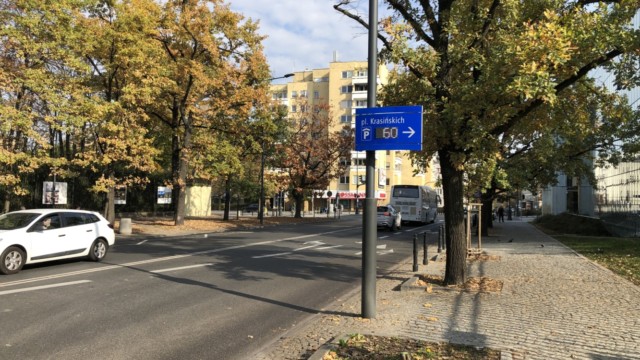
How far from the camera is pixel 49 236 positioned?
1210cm

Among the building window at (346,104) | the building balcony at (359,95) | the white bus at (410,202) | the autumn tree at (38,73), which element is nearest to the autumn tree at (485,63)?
the autumn tree at (38,73)

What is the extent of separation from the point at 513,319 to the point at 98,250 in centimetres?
1109

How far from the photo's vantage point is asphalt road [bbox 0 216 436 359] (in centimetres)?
594

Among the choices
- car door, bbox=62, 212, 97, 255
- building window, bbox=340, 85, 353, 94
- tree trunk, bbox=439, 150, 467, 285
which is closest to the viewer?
tree trunk, bbox=439, 150, 467, 285

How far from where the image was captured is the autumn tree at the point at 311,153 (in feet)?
137

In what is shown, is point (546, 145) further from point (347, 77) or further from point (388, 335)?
point (347, 77)

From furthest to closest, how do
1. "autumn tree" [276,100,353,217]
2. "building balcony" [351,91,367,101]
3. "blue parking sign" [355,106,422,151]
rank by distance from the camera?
"building balcony" [351,91,367,101] < "autumn tree" [276,100,353,217] < "blue parking sign" [355,106,422,151]

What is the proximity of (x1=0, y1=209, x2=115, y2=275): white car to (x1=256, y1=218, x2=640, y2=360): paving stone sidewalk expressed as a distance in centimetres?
770

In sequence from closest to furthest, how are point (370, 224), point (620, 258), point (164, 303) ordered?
1. point (370, 224)
2. point (164, 303)
3. point (620, 258)

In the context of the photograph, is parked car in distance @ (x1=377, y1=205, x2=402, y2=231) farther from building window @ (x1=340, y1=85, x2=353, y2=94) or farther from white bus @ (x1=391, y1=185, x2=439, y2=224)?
building window @ (x1=340, y1=85, x2=353, y2=94)

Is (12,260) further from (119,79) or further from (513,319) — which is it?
(119,79)

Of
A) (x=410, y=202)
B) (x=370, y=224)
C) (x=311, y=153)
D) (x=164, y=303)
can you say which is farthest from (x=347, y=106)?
(x=370, y=224)

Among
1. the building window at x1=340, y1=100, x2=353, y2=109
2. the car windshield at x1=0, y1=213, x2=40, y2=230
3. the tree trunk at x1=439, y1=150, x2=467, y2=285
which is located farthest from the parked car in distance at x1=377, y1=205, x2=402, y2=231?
the building window at x1=340, y1=100, x2=353, y2=109

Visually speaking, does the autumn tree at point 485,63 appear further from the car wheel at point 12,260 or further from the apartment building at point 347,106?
the apartment building at point 347,106
